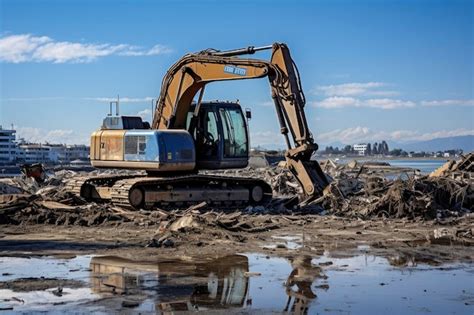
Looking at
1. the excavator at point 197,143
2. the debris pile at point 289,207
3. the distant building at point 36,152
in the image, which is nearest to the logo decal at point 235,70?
the excavator at point 197,143

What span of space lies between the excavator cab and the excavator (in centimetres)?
3

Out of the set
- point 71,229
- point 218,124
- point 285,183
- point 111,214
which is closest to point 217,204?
point 218,124

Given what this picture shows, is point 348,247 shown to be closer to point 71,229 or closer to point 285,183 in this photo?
point 71,229

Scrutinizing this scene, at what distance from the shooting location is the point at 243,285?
1032 cm

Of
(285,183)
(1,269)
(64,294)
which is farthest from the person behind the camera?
(285,183)

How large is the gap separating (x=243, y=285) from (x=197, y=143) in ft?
38.8

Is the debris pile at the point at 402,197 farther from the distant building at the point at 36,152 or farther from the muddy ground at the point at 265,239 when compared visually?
the distant building at the point at 36,152

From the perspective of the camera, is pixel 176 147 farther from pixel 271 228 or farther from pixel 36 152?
pixel 36 152

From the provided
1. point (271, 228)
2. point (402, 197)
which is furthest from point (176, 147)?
point (402, 197)

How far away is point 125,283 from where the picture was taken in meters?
10.3

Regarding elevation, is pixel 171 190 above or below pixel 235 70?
below

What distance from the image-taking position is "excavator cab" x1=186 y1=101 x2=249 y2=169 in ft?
70.5

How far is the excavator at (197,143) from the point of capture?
20.8 meters

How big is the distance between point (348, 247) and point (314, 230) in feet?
8.78
